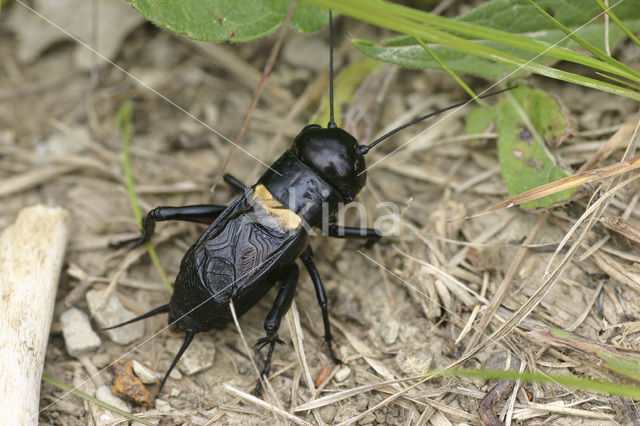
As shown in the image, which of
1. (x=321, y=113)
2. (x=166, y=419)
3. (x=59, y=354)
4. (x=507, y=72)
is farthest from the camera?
(x=321, y=113)

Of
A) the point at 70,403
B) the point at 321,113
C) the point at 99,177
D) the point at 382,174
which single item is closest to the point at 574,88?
the point at 382,174

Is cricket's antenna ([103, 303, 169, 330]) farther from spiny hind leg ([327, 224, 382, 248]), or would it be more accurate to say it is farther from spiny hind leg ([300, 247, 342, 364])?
spiny hind leg ([327, 224, 382, 248])

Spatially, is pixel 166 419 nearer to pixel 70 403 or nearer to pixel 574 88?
pixel 70 403

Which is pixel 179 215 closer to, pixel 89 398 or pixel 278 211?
pixel 278 211

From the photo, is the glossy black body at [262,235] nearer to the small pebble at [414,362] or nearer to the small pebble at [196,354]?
the small pebble at [196,354]

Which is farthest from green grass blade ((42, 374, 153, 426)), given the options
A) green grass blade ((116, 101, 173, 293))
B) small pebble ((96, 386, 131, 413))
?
green grass blade ((116, 101, 173, 293))

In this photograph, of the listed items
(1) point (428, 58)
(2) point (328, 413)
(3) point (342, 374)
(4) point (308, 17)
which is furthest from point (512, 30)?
(2) point (328, 413)
